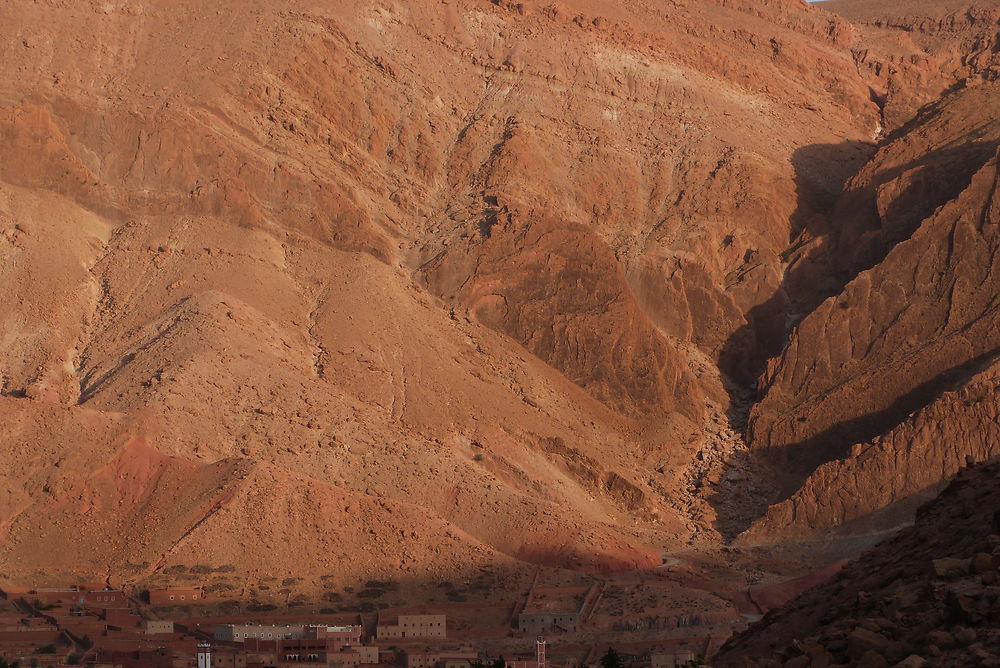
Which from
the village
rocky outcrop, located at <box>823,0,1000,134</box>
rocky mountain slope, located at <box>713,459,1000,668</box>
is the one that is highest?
rocky outcrop, located at <box>823,0,1000,134</box>

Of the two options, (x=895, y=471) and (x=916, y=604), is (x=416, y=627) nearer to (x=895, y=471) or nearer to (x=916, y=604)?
(x=895, y=471)

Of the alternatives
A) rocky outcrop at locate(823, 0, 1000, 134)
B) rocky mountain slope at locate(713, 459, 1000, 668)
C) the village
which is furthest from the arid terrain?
rocky mountain slope at locate(713, 459, 1000, 668)

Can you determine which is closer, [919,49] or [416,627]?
[416,627]

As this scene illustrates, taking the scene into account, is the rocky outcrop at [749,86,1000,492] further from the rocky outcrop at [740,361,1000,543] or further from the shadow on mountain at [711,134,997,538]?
the rocky outcrop at [740,361,1000,543]

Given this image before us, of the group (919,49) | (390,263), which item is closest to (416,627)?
(390,263)

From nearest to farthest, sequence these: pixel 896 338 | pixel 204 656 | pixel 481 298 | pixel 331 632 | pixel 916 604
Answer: pixel 916 604 → pixel 204 656 → pixel 331 632 → pixel 896 338 → pixel 481 298

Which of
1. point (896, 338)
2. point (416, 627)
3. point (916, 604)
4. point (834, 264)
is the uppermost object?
point (834, 264)

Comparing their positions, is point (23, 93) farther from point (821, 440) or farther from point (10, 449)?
point (821, 440)
